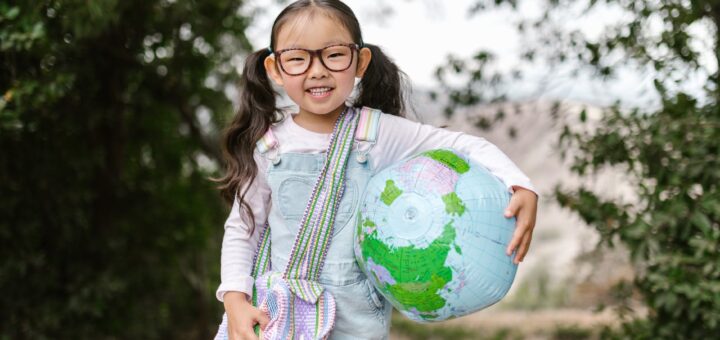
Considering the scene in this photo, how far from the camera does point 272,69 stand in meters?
2.34

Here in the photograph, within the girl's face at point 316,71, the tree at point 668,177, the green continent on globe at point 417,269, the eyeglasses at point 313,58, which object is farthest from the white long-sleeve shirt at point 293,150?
the tree at point 668,177

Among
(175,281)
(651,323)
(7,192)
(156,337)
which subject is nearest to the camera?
(651,323)

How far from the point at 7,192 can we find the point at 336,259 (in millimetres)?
2580

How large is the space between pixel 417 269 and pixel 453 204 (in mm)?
183

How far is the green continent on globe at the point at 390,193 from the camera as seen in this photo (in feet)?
6.79

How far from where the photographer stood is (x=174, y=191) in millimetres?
6043

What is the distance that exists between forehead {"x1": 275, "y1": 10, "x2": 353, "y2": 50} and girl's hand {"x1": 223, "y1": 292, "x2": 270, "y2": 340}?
701 millimetres

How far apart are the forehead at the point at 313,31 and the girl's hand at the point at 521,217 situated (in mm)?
626

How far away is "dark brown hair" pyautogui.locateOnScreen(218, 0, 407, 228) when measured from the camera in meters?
2.26

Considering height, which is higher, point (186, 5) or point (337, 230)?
point (186, 5)

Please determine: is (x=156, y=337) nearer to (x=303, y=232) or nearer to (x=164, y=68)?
(x=164, y=68)

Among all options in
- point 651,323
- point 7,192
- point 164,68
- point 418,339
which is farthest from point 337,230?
point 418,339

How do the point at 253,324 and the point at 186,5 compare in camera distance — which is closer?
the point at 253,324

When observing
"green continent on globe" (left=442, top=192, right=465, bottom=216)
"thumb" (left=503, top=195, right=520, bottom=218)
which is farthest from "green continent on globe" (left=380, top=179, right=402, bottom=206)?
"thumb" (left=503, top=195, right=520, bottom=218)
